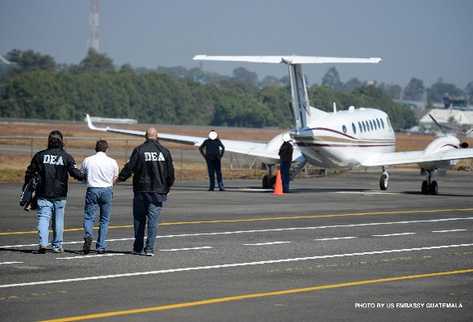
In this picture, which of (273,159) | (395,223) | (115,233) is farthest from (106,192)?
(273,159)

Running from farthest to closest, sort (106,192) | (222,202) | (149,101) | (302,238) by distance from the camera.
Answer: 1. (149,101)
2. (222,202)
3. (302,238)
4. (106,192)

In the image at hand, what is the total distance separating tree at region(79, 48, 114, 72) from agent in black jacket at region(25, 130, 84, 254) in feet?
571

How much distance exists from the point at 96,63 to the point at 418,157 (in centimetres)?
15905

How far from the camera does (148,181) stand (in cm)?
1844

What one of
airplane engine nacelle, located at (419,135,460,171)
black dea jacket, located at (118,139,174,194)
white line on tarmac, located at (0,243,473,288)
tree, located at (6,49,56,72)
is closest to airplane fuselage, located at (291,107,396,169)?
airplane engine nacelle, located at (419,135,460,171)

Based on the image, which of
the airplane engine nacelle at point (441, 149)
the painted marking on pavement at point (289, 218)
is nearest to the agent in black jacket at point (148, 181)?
the painted marking on pavement at point (289, 218)

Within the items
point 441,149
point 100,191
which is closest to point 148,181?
point 100,191

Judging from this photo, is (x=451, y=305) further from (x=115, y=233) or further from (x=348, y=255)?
(x=115, y=233)

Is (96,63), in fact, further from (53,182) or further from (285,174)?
(53,182)

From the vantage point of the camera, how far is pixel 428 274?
16438mm

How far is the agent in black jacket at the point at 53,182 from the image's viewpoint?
18438 mm

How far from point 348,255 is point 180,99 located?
478ft

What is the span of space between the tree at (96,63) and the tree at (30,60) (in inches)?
223

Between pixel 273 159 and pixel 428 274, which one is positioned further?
pixel 273 159
